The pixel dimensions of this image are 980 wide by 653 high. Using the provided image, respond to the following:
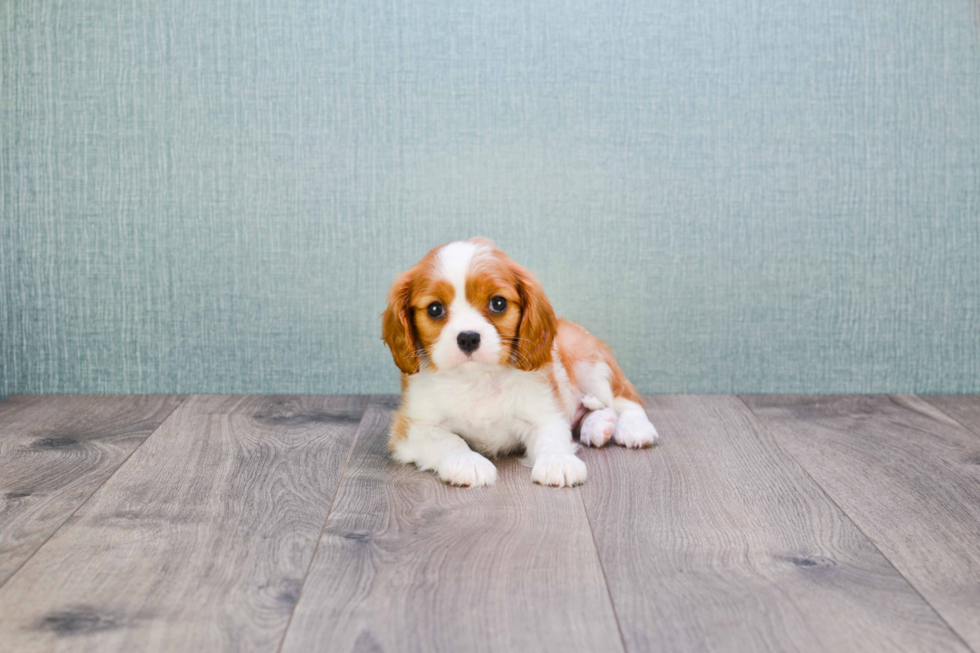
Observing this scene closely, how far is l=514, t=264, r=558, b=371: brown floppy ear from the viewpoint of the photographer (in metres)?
1.85

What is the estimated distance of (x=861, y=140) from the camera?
2.50 metres

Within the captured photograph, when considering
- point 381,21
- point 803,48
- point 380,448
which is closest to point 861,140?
point 803,48

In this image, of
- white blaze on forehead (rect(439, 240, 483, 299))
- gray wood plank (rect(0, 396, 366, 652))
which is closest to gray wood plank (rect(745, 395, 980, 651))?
white blaze on forehead (rect(439, 240, 483, 299))

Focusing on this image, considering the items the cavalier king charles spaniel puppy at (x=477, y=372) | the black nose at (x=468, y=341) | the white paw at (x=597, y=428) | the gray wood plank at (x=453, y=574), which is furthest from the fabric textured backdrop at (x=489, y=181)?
the gray wood plank at (x=453, y=574)

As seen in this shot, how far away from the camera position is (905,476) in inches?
71.1

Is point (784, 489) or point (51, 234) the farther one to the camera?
point (51, 234)

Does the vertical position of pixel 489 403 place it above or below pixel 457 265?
below

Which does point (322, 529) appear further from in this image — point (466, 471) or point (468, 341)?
point (468, 341)

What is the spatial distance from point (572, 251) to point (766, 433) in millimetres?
771

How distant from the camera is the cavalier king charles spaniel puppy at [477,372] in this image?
177 centimetres

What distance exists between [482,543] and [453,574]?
5.2 inches

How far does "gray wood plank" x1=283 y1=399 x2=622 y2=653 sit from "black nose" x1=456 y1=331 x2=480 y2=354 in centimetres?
29

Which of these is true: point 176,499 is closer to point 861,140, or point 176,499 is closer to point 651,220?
point 651,220

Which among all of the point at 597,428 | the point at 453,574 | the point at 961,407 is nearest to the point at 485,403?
the point at 597,428
